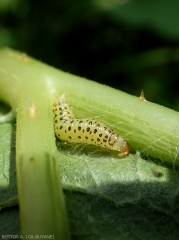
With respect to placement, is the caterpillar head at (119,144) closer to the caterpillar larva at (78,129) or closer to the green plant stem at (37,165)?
the caterpillar larva at (78,129)

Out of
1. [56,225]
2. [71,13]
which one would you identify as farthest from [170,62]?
[56,225]

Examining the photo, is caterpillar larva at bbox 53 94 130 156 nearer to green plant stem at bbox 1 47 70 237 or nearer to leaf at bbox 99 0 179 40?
green plant stem at bbox 1 47 70 237

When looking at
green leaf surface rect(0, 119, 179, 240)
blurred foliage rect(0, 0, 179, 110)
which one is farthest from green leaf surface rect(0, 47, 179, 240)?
blurred foliage rect(0, 0, 179, 110)

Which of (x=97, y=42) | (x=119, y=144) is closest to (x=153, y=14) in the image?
(x=97, y=42)

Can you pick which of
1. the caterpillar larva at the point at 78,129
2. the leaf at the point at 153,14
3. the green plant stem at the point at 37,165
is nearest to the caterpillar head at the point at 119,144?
the caterpillar larva at the point at 78,129

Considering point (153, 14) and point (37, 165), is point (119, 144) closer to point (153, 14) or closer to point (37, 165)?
point (37, 165)

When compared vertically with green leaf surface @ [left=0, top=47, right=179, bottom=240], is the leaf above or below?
above
